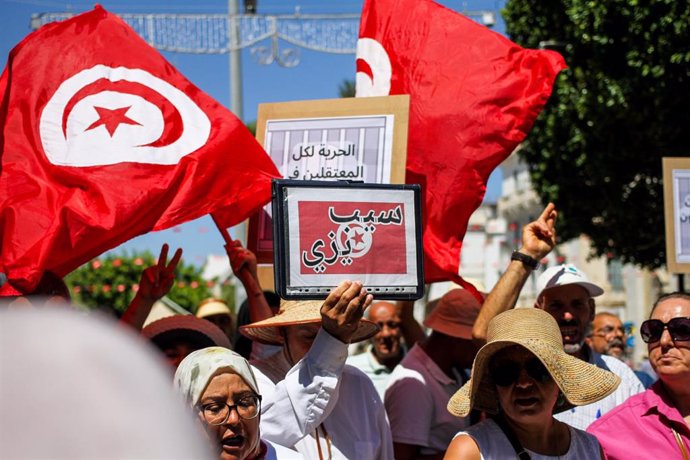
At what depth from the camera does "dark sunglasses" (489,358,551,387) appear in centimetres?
296

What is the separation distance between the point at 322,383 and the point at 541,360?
70 cm

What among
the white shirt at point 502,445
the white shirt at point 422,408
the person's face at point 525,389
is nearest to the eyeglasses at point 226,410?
the white shirt at point 502,445

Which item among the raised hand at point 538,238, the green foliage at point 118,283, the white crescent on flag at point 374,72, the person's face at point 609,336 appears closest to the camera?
the raised hand at point 538,238

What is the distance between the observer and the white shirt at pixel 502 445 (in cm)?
285

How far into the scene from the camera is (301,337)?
328 centimetres

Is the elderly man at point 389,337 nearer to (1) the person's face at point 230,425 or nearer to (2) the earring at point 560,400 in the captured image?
(2) the earring at point 560,400

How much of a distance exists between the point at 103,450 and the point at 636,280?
3816 cm

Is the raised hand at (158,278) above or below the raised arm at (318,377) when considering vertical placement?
above

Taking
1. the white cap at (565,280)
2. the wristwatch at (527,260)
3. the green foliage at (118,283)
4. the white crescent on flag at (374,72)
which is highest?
the white crescent on flag at (374,72)

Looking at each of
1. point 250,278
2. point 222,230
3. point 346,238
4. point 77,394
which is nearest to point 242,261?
point 250,278

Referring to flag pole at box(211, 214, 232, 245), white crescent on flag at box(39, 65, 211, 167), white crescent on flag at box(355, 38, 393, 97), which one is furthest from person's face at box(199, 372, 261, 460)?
white crescent on flag at box(355, 38, 393, 97)

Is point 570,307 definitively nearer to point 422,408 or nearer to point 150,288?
point 422,408

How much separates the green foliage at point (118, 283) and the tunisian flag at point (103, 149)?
90.0ft

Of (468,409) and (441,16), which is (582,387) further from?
(441,16)
